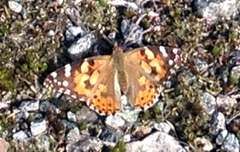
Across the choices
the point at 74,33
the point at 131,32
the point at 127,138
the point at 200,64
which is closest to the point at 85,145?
the point at 127,138

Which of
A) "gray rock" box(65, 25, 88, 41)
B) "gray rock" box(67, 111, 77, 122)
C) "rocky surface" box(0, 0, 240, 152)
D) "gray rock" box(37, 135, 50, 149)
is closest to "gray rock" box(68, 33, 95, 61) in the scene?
"rocky surface" box(0, 0, 240, 152)

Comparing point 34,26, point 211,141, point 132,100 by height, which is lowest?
point 211,141

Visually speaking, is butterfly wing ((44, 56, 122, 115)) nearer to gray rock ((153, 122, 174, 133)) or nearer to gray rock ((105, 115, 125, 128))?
gray rock ((105, 115, 125, 128))

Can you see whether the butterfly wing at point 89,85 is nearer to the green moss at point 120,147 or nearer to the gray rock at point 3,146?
the green moss at point 120,147

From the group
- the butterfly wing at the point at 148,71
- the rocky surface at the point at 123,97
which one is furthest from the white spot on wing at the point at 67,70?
the butterfly wing at the point at 148,71

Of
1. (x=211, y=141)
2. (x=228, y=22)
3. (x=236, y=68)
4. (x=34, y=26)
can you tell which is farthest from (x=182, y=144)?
(x=34, y=26)

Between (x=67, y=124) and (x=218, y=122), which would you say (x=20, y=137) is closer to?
(x=67, y=124)

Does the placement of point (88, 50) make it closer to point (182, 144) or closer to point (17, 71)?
point (17, 71)
